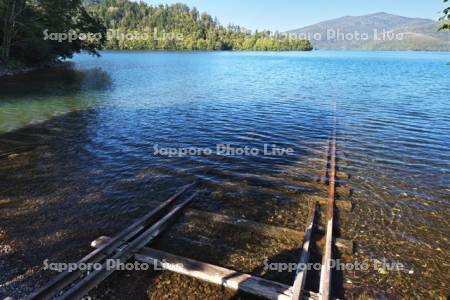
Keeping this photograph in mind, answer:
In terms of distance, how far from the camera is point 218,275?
7125 millimetres

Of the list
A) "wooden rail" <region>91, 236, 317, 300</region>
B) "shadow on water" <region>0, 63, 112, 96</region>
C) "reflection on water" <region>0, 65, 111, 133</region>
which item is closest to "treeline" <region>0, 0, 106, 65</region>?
"shadow on water" <region>0, 63, 112, 96</region>

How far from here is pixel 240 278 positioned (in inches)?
278

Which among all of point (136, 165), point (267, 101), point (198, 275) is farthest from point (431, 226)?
point (267, 101)

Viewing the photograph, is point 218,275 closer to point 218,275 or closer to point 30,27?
point 218,275

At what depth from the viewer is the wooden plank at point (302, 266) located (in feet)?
21.2

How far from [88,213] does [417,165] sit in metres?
16.7

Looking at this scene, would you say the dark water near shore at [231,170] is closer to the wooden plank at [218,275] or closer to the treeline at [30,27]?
the wooden plank at [218,275]

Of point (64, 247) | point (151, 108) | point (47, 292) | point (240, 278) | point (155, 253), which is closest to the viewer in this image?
point (47, 292)

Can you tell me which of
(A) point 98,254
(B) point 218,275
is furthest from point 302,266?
(A) point 98,254

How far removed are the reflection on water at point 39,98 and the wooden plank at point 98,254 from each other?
16.9 metres

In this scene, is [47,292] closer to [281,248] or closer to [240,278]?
[240,278]

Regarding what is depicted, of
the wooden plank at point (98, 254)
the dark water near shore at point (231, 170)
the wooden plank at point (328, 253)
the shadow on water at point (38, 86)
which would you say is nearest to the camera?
Result: the wooden plank at point (98, 254)

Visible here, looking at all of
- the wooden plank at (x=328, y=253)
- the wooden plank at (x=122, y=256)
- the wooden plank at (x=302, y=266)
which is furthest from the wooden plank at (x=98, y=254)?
the wooden plank at (x=328, y=253)

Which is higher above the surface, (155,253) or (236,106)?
(236,106)
